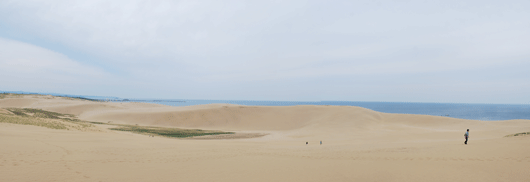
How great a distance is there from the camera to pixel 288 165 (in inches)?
337

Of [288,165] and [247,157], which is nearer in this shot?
[288,165]

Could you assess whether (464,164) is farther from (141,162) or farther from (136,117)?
(136,117)

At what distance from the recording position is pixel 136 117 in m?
42.8

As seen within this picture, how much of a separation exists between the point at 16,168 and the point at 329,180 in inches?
320

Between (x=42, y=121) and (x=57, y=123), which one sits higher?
(x=42, y=121)

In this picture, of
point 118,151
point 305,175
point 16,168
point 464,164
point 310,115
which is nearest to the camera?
point 16,168

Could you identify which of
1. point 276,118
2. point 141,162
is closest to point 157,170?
point 141,162

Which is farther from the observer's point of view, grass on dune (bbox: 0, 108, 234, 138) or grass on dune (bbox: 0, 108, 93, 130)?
grass on dune (bbox: 0, 108, 234, 138)

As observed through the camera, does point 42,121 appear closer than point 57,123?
Yes

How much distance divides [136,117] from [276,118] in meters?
22.9

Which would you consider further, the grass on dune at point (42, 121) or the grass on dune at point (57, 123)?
the grass on dune at point (57, 123)

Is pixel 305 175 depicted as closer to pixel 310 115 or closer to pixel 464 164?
pixel 464 164

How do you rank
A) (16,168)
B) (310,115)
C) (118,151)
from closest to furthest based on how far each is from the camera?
(16,168)
(118,151)
(310,115)

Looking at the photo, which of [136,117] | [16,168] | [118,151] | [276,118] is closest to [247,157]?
[118,151]
